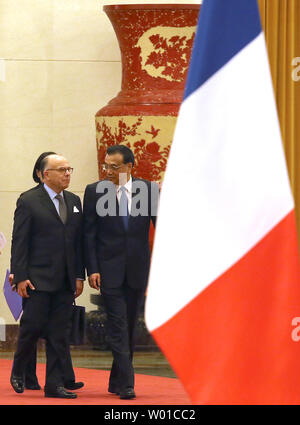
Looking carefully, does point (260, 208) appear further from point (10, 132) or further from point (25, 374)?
point (10, 132)

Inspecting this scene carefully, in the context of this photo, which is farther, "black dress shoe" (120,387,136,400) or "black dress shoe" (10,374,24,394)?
"black dress shoe" (10,374,24,394)

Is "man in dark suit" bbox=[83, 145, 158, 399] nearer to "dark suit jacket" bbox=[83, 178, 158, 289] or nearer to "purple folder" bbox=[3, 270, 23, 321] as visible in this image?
"dark suit jacket" bbox=[83, 178, 158, 289]

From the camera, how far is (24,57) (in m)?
8.87

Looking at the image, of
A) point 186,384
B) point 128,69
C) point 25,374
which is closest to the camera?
point 186,384

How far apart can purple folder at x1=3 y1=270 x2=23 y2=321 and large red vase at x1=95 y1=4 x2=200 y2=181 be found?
1420 mm

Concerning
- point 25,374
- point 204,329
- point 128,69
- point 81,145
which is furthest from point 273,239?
point 81,145

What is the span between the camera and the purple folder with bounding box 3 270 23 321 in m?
8.77

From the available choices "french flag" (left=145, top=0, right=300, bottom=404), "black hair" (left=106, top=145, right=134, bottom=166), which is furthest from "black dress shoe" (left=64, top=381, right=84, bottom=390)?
"french flag" (left=145, top=0, right=300, bottom=404)

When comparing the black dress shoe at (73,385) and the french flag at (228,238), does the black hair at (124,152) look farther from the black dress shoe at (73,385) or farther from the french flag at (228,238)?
the french flag at (228,238)

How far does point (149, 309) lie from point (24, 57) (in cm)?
688

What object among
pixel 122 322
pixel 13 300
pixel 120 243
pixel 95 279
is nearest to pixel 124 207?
pixel 120 243

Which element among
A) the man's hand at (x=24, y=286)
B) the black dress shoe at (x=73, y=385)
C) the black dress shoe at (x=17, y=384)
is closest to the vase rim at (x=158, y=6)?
the man's hand at (x=24, y=286)

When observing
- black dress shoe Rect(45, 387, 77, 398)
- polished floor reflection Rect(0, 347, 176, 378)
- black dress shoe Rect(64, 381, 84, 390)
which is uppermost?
black dress shoe Rect(45, 387, 77, 398)

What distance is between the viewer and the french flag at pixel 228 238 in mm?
2254
